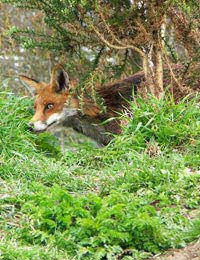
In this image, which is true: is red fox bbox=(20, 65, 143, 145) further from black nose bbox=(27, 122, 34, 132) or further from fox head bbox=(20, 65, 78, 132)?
black nose bbox=(27, 122, 34, 132)

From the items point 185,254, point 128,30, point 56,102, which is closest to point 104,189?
point 185,254

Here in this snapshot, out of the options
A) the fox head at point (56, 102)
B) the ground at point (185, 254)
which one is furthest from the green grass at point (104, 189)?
the fox head at point (56, 102)

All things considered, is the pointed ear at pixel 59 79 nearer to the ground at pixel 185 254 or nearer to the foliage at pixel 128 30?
the foliage at pixel 128 30

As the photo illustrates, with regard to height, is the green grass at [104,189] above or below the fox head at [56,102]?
below

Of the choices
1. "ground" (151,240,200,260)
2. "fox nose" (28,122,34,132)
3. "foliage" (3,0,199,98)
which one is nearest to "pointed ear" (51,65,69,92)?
"foliage" (3,0,199,98)

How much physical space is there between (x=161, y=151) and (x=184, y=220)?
2.10 m

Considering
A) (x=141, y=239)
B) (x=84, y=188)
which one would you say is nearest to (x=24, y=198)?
(x=84, y=188)

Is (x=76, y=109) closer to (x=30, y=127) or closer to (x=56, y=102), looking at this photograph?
(x=56, y=102)

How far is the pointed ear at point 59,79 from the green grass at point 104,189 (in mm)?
444

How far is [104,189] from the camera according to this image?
222 inches

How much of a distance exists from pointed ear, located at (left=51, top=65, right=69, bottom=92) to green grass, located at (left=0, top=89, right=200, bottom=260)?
0.44 meters

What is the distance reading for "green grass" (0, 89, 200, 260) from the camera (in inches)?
173

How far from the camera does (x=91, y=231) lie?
4.45 metres

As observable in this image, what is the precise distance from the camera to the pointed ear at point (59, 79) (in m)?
8.30
